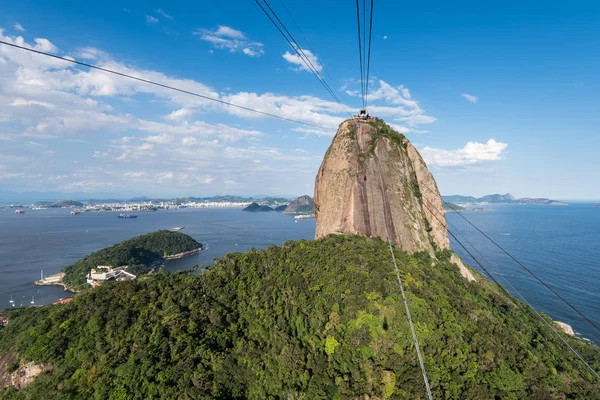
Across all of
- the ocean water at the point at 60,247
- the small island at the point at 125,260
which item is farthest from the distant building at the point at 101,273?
the ocean water at the point at 60,247

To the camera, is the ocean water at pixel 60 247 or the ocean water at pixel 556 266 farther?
the ocean water at pixel 60 247

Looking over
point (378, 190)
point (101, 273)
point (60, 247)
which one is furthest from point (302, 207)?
point (378, 190)

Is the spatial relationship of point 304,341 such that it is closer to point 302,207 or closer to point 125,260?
point 125,260

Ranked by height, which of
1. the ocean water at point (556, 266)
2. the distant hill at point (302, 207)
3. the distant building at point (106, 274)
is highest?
the distant hill at point (302, 207)

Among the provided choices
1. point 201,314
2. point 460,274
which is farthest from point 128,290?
point 460,274

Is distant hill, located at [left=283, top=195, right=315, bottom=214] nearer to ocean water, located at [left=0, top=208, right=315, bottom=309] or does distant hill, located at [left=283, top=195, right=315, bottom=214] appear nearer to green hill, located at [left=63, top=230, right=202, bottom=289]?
ocean water, located at [left=0, top=208, right=315, bottom=309]

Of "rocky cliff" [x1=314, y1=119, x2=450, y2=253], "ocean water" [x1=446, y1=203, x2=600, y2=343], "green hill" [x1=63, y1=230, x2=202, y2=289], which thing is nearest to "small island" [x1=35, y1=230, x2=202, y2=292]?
"green hill" [x1=63, y1=230, x2=202, y2=289]

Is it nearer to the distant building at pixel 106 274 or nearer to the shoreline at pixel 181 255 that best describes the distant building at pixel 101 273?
the distant building at pixel 106 274
